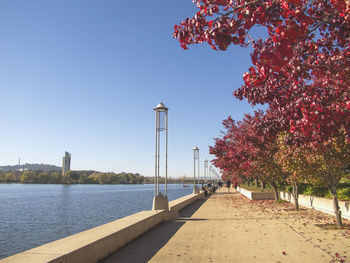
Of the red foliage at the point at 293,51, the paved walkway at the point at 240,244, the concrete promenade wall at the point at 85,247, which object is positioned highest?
the red foliage at the point at 293,51

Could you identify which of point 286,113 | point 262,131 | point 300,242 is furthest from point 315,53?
point 300,242

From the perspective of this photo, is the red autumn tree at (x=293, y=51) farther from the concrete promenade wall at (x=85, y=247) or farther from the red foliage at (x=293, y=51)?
the concrete promenade wall at (x=85, y=247)

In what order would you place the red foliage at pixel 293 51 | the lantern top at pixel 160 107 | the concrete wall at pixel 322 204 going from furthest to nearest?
the lantern top at pixel 160 107
the concrete wall at pixel 322 204
the red foliage at pixel 293 51

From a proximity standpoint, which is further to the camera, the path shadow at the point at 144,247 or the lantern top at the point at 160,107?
the lantern top at the point at 160,107

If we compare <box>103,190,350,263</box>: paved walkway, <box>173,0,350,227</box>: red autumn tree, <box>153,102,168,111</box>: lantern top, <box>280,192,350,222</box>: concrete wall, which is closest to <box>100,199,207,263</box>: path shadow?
<box>103,190,350,263</box>: paved walkway

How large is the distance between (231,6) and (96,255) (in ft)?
19.2

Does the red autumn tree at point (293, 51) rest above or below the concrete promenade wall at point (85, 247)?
above

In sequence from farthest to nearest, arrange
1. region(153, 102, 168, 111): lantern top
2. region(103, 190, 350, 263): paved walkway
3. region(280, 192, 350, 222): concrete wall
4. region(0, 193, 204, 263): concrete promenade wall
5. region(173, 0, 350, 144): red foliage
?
region(153, 102, 168, 111): lantern top
region(280, 192, 350, 222): concrete wall
region(103, 190, 350, 263): paved walkway
region(0, 193, 204, 263): concrete promenade wall
region(173, 0, 350, 144): red foliage

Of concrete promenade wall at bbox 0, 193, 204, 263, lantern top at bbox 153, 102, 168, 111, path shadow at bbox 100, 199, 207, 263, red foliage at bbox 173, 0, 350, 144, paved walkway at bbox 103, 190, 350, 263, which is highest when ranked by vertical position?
lantern top at bbox 153, 102, 168, 111

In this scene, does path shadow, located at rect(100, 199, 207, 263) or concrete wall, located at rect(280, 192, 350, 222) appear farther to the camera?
concrete wall, located at rect(280, 192, 350, 222)

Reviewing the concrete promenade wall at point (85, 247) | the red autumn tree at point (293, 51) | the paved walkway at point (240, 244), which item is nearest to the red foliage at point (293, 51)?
the red autumn tree at point (293, 51)

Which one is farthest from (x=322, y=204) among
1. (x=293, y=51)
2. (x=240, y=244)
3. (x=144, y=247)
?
(x=293, y=51)

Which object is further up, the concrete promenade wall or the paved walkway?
the concrete promenade wall

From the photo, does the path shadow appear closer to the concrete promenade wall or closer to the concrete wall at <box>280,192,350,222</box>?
the concrete promenade wall
